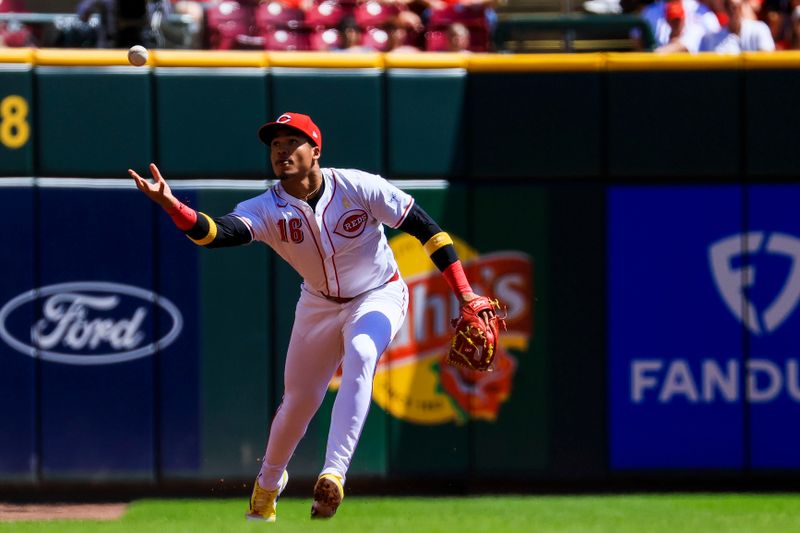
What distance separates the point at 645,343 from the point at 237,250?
2470 mm

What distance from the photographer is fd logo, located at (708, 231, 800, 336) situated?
25.5 feet

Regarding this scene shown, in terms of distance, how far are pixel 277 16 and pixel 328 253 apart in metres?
4.40

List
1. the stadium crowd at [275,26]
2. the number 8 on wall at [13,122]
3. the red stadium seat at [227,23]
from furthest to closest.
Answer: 1. the red stadium seat at [227,23]
2. the stadium crowd at [275,26]
3. the number 8 on wall at [13,122]

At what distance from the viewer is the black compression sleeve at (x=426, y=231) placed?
17.9 feet

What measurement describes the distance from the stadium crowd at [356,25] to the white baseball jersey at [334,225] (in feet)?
11.0

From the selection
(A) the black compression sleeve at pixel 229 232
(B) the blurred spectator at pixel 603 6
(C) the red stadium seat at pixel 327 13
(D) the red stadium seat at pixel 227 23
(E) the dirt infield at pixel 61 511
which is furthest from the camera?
(B) the blurred spectator at pixel 603 6

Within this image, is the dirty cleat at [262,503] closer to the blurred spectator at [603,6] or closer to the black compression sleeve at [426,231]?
the black compression sleeve at [426,231]

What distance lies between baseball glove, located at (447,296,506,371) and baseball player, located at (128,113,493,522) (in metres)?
0.05

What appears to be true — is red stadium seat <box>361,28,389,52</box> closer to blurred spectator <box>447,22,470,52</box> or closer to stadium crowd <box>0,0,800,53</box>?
stadium crowd <box>0,0,800,53</box>

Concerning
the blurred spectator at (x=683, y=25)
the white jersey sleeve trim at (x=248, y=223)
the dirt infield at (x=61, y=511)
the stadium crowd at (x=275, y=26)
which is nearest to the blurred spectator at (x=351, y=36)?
the stadium crowd at (x=275, y=26)

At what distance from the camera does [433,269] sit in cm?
772

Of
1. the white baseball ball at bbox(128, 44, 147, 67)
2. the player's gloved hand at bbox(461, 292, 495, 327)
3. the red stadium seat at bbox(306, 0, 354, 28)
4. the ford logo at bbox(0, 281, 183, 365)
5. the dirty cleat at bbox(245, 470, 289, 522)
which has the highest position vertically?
the red stadium seat at bbox(306, 0, 354, 28)

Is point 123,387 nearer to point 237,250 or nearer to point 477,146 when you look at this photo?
point 237,250

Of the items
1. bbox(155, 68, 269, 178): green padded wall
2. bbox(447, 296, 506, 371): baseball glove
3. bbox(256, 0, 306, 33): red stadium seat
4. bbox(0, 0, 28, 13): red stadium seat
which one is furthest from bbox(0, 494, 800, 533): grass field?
bbox(0, 0, 28, 13): red stadium seat
